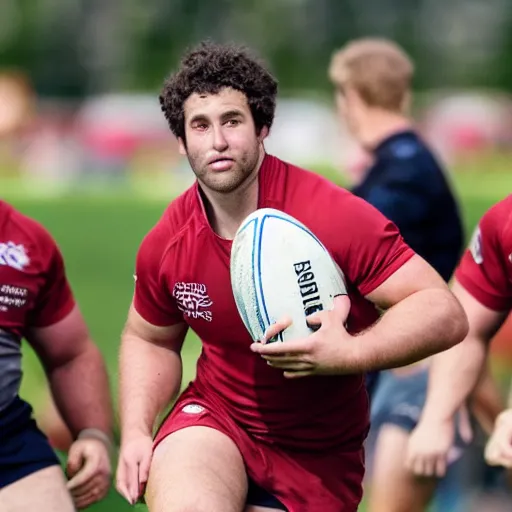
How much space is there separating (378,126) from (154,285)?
2652 millimetres

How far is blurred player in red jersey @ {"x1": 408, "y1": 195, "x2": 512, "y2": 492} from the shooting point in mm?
4953

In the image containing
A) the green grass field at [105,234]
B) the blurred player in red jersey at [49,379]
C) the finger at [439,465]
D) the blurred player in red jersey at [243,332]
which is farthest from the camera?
the green grass field at [105,234]

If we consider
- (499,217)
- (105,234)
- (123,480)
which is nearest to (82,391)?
(123,480)

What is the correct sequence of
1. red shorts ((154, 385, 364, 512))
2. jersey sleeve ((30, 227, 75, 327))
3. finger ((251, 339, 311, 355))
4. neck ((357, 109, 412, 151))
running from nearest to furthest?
finger ((251, 339, 311, 355)) < red shorts ((154, 385, 364, 512)) < jersey sleeve ((30, 227, 75, 327)) < neck ((357, 109, 412, 151))

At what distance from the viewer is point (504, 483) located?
6906mm

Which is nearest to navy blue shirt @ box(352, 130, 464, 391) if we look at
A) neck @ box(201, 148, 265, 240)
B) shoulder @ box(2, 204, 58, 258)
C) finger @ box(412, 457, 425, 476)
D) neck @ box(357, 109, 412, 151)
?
neck @ box(357, 109, 412, 151)

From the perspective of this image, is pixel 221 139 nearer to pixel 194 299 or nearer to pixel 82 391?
pixel 194 299

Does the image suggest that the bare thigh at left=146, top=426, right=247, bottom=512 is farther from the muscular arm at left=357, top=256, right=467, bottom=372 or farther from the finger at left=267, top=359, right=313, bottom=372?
the muscular arm at left=357, top=256, right=467, bottom=372

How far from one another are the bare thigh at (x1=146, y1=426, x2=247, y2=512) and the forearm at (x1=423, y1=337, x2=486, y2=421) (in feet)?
3.31

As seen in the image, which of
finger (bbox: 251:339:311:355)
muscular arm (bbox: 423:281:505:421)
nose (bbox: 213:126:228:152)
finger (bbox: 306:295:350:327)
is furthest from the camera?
muscular arm (bbox: 423:281:505:421)

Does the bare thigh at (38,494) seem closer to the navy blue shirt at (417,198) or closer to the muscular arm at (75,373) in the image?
the muscular arm at (75,373)

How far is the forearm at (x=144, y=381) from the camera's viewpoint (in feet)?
15.3

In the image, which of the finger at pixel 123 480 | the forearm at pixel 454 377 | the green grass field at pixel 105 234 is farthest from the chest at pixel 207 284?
the green grass field at pixel 105 234

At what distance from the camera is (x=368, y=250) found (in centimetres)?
433
